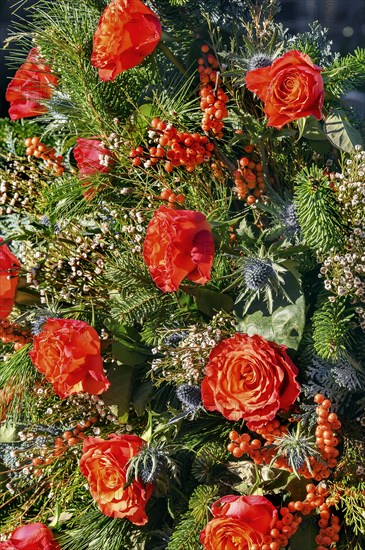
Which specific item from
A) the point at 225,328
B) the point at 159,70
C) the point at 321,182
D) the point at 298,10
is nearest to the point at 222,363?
the point at 225,328

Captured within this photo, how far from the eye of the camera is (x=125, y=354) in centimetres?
73

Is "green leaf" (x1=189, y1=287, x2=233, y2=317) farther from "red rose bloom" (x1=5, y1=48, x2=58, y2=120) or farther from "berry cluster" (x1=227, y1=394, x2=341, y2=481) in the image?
"red rose bloom" (x1=5, y1=48, x2=58, y2=120)

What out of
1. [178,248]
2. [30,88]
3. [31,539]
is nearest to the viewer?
[178,248]

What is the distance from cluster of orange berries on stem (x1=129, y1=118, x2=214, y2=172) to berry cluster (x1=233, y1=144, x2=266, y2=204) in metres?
0.03

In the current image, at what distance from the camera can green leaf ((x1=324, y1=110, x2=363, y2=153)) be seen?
27.0 inches

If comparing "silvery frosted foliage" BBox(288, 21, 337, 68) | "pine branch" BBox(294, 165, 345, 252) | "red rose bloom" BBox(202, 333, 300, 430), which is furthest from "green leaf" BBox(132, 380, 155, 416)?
"silvery frosted foliage" BBox(288, 21, 337, 68)

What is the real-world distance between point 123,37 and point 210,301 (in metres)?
0.23

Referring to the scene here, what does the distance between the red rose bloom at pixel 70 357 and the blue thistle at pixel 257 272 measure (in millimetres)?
140

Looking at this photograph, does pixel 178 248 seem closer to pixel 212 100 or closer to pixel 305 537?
pixel 212 100

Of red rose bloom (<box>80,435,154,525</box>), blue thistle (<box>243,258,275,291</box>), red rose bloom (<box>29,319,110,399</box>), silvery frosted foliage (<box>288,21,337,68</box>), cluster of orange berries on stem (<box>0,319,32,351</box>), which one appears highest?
silvery frosted foliage (<box>288,21,337,68</box>)

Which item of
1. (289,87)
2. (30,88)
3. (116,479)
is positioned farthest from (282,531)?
(30,88)

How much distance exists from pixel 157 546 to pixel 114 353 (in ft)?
0.59

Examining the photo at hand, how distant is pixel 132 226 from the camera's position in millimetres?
714

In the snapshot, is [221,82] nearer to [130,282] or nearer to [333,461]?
[130,282]
